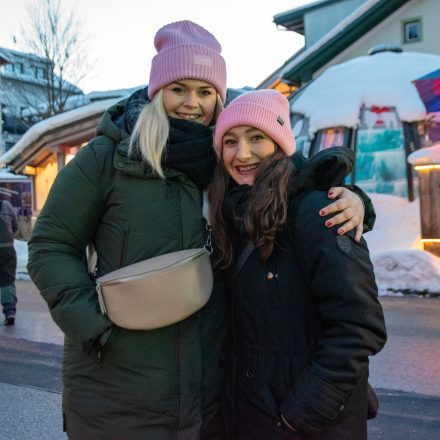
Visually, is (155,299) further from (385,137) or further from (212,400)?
(385,137)

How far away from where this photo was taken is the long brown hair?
1.79m

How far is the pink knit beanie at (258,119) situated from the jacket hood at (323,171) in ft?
0.63

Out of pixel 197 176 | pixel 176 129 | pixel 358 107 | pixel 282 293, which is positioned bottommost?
pixel 282 293

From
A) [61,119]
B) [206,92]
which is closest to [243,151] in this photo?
[206,92]

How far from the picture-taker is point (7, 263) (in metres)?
7.60

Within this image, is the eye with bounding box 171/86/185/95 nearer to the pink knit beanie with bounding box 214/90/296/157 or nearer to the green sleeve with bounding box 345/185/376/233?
the pink knit beanie with bounding box 214/90/296/157

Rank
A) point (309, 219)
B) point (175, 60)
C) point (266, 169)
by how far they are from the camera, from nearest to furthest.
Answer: point (309, 219)
point (266, 169)
point (175, 60)

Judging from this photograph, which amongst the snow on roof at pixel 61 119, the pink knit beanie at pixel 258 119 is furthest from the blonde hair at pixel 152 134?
the snow on roof at pixel 61 119

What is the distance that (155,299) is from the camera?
1770 mm

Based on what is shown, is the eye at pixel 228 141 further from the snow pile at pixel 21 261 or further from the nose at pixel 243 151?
the snow pile at pixel 21 261

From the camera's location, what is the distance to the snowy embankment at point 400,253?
28.8 ft

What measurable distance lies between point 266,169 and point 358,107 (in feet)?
32.3

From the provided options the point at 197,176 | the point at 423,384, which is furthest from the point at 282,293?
the point at 423,384

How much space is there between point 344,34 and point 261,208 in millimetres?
15056
